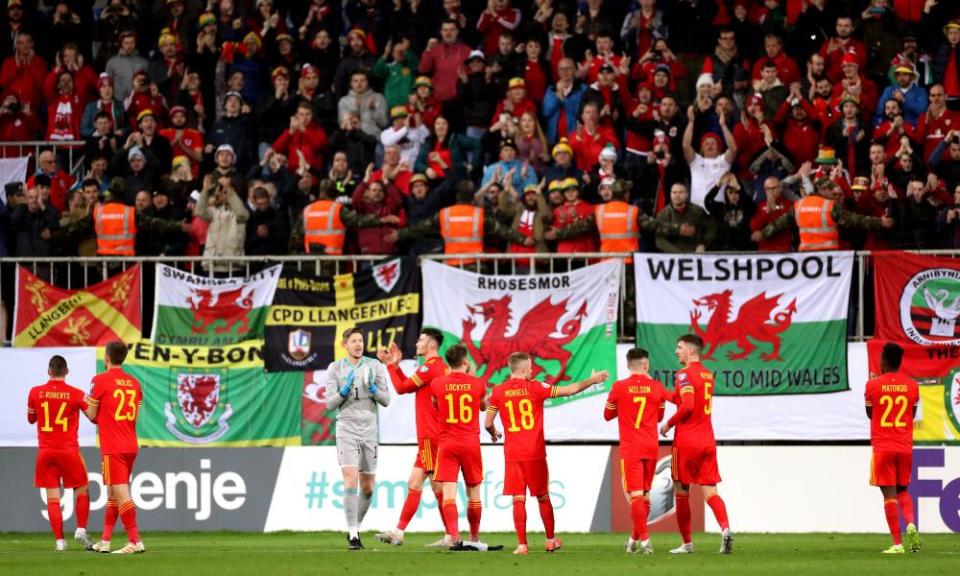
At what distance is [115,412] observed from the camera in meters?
18.8

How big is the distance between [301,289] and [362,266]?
3.00ft

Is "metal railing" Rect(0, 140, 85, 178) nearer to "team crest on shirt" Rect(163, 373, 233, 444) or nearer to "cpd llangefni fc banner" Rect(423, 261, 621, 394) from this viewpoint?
"team crest on shirt" Rect(163, 373, 233, 444)

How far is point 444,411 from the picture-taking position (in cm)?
1819

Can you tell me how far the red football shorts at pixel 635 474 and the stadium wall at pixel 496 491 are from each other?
516 centimetres

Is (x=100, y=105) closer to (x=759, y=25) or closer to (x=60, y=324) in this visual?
(x=60, y=324)

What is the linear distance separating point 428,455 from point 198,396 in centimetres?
593

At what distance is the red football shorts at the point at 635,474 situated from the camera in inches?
706

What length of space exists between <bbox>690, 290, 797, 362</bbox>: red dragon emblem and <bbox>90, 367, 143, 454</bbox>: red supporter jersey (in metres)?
7.76

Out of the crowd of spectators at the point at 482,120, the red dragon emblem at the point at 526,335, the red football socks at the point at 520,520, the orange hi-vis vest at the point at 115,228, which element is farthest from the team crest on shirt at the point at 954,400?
the orange hi-vis vest at the point at 115,228

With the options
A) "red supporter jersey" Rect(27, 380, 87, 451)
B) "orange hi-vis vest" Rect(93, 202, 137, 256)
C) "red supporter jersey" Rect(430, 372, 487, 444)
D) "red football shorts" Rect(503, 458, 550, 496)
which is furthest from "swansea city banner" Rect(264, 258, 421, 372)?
"red football shorts" Rect(503, 458, 550, 496)

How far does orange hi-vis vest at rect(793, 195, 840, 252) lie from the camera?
23062 mm

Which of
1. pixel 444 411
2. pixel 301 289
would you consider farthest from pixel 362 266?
pixel 444 411

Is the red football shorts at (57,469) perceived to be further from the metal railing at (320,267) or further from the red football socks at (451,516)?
the metal railing at (320,267)

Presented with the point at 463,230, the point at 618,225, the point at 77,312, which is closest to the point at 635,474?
the point at 618,225
